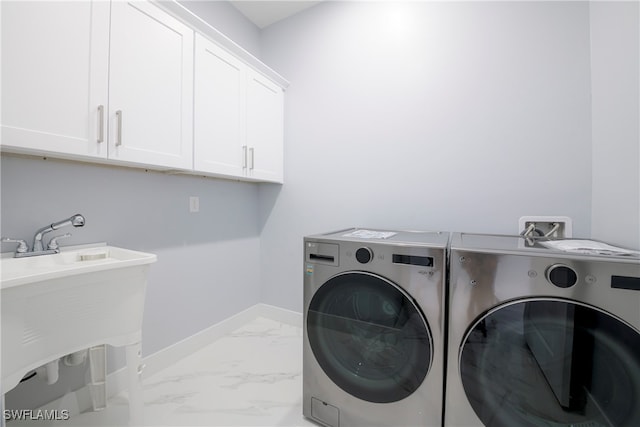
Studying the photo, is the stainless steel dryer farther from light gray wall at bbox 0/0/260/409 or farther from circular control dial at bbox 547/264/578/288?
light gray wall at bbox 0/0/260/409

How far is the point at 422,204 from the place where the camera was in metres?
1.73

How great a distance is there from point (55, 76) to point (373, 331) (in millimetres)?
1568

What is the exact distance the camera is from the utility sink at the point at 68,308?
2.61 feet

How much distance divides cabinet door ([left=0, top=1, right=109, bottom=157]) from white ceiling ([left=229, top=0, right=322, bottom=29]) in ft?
4.14

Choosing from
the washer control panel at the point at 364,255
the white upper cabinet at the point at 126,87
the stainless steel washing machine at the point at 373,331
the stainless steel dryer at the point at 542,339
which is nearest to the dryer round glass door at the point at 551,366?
the stainless steel dryer at the point at 542,339

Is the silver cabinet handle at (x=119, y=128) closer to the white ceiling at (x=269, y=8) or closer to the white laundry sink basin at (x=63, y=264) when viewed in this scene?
the white laundry sink basin at (x=63, y=264)

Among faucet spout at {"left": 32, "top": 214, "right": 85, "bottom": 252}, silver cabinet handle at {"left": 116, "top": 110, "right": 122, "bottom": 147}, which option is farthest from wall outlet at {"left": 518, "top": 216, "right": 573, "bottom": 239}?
faucet spout at {"left": 32, "top": 214, "right": 85, "bottom": 252}

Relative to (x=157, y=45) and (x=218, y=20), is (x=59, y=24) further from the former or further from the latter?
(x=218, y=20)

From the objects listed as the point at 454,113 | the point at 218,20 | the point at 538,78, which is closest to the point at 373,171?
the point at 454,113

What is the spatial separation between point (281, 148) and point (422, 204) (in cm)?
119

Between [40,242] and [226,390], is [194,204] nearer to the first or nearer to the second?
[40,242]

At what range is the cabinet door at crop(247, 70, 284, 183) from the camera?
74.9 inches

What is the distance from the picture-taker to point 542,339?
844 mm

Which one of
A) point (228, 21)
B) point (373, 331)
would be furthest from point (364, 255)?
point (228, 21)
